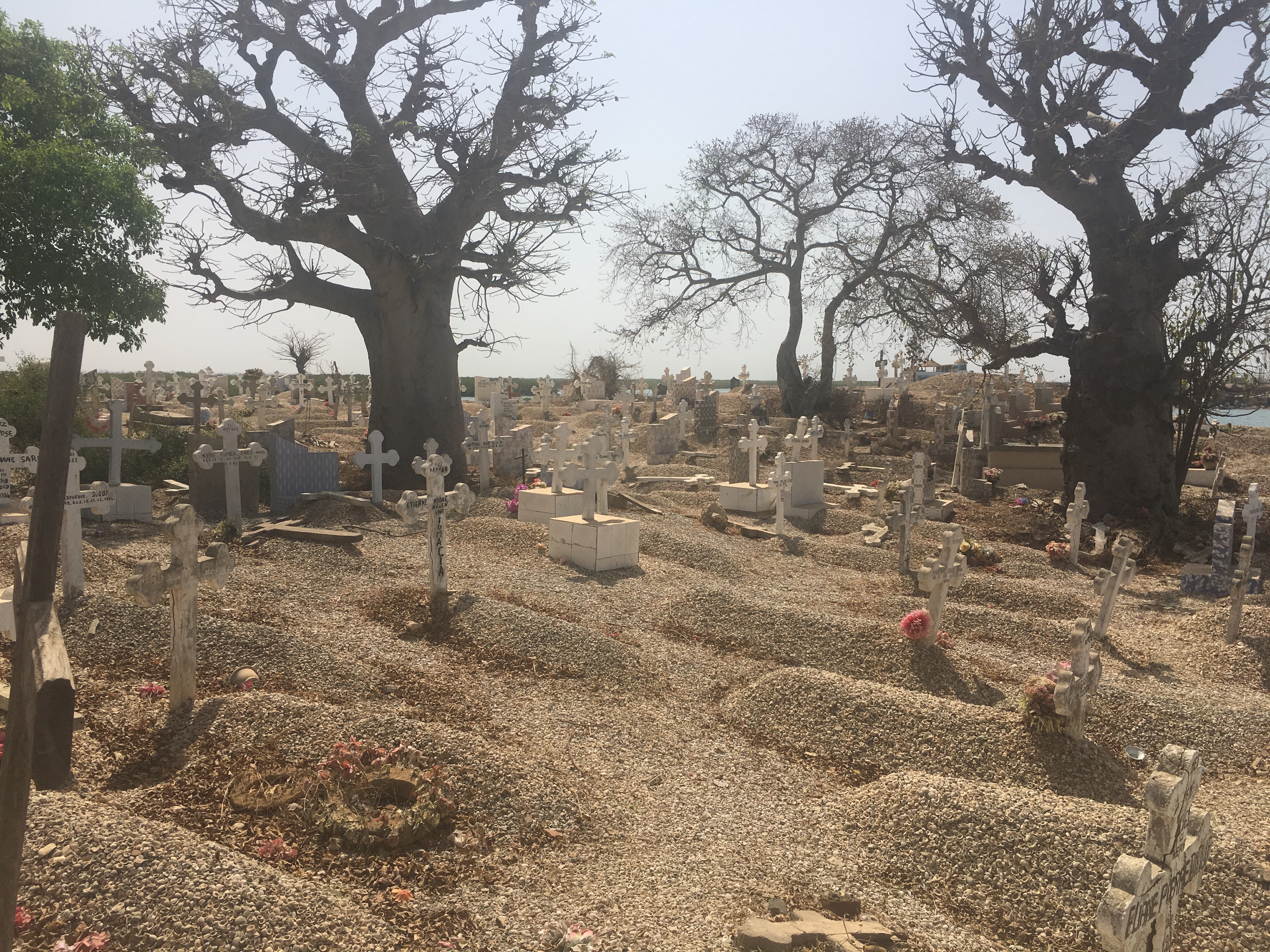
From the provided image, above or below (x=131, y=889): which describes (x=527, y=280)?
above

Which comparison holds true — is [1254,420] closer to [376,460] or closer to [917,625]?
[917,625]

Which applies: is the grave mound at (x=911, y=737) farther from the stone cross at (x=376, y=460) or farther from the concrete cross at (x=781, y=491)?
the stone cross at (x=376, y=460)

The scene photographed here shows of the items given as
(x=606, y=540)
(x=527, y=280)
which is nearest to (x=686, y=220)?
(x=527, y=280)

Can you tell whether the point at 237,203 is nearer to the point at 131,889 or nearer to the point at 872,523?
the point at 872,523

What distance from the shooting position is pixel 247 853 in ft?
13.6

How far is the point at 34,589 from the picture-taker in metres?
1.95

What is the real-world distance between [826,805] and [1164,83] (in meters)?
16.0

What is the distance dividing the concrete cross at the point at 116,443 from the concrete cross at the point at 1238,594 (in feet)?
44.7

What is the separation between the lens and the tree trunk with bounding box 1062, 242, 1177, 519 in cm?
1585

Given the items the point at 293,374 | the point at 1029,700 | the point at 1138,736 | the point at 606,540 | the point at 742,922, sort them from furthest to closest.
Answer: the point at 293,374, the point at 606,540, the point at 1138,736, the point at 1029,700, the point at 742,922

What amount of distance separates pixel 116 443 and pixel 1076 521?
1411 cm

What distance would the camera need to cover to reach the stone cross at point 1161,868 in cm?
298

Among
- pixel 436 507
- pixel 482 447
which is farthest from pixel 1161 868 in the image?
pixel 482 447

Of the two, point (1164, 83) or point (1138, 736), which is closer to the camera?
point (1138, 736)
